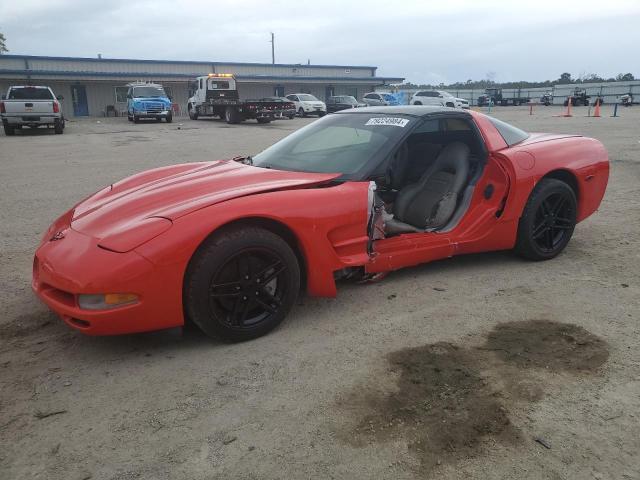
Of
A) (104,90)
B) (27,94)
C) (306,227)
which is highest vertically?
(104,90)

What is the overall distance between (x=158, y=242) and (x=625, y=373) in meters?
2.53

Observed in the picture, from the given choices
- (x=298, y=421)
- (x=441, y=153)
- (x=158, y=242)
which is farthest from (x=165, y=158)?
(x=298, y=421)

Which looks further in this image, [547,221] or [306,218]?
[547,221]

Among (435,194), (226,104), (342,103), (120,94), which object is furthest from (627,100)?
(435,194)

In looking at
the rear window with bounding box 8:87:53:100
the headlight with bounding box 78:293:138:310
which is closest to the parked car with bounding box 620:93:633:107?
the rear window with bounding box 8:87:53:100

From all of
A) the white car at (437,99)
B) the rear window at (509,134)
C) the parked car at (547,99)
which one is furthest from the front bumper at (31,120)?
the parked car at (547,99)

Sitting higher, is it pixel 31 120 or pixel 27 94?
pixel 27 94

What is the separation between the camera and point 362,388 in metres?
2.55

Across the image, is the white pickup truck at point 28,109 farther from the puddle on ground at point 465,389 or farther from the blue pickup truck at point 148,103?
the puddle on ground at point 465,389

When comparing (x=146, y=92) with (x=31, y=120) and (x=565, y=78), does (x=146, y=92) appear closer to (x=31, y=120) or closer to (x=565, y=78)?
(x=31, y=120)

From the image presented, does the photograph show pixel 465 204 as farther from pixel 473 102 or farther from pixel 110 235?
pixel 473 102

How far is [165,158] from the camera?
39.2 feet

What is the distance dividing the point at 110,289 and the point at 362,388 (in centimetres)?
138

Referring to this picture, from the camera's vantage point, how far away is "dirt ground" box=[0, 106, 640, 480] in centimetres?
206
